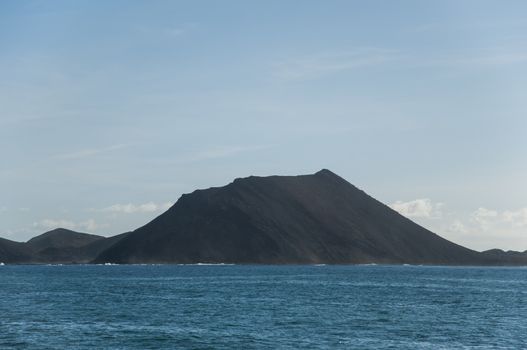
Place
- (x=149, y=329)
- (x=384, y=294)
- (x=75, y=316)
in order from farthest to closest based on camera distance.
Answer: (x=384, y=294)
(x=75, y=316)
(x=149, y=329)

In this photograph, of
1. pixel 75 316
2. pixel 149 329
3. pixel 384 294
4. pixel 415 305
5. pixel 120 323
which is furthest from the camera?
pixel 384 294

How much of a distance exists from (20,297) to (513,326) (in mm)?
72416

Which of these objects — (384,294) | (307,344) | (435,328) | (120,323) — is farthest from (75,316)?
(384,294)

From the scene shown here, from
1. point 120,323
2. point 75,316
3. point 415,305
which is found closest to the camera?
point 120,323

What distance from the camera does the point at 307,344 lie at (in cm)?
6438

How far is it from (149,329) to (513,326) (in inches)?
1538

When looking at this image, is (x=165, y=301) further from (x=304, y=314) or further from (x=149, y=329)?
(x=149, y=329)

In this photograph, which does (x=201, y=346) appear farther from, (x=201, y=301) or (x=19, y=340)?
(x=201, y=301)

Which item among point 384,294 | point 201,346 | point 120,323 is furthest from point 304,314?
point 384,294

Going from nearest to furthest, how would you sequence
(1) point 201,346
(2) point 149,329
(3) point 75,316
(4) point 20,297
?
(1) point 201,346 < (2) point 149,329 < (3) point 75,316 < (4) point 20,297

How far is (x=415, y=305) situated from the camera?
107 m

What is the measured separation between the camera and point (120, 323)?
78688 mm

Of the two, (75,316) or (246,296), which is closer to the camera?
(75,316)

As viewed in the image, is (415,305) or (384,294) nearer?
(415,305)
